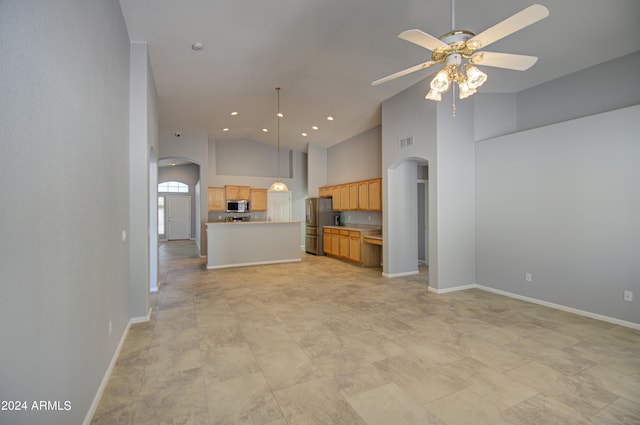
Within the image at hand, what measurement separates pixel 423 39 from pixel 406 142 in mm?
3254

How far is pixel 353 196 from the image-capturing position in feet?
25.4

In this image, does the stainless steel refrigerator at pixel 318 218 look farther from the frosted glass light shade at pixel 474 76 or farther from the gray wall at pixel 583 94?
the frosted glass light shade at pixel 474 76

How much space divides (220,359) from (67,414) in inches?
49.8

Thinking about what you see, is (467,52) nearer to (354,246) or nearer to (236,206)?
(354,246)

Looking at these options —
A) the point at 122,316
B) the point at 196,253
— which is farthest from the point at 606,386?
the point at 196,253

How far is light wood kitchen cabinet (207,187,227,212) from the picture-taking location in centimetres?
931

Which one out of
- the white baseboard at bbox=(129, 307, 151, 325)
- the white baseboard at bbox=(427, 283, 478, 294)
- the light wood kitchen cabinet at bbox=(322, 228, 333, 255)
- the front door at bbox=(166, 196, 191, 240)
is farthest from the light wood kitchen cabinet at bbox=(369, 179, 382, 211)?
the front door at bbox=(166, 196, 191, 240)

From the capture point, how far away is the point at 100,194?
7.48ft

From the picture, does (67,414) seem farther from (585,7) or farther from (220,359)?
(585,7)

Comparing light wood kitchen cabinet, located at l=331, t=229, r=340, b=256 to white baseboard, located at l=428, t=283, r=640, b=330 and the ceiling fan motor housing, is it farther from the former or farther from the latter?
the ceiling fan motor housing

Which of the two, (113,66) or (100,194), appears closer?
(100,194)

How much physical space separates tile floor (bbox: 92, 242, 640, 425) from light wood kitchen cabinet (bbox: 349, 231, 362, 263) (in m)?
2.65

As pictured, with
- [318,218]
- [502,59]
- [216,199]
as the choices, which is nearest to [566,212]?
[502,59]

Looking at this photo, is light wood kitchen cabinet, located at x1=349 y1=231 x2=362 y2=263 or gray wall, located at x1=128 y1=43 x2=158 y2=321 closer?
gray wall, located at x1=128 y1=43 x2=158 y2=321
